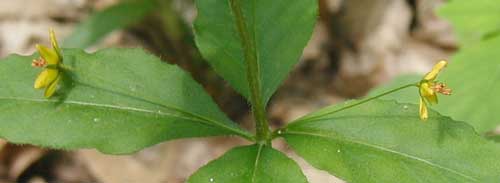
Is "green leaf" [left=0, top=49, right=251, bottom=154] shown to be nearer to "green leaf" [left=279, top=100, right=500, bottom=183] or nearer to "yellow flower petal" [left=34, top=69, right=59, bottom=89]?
"yellow flower petal" [left=34, top=69, right=59, bottom=89]

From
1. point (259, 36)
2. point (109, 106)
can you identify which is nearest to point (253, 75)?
point (259, 36)

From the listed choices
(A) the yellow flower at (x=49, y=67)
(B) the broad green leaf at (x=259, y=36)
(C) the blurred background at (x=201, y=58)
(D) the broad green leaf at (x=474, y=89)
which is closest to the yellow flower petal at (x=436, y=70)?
(B) the broad green leaf at (x=259, y=36)

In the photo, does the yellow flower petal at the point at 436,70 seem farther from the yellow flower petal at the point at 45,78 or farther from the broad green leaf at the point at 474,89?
the yellow flower petal at the point at 45,78

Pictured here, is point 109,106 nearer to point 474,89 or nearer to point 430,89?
point 430,89

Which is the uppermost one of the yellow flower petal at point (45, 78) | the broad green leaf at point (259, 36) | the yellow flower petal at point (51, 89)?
the broad green leaf at point (259, 36)

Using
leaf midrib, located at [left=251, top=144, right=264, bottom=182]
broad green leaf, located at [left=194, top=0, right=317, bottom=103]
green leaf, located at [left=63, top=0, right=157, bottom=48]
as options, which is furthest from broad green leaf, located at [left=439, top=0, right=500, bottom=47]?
green leaf, located at [left=63, top=0, right=157, bottom=48]

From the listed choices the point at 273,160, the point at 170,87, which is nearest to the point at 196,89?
the point at 170,87

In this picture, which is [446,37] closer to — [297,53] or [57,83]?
[297,53]
